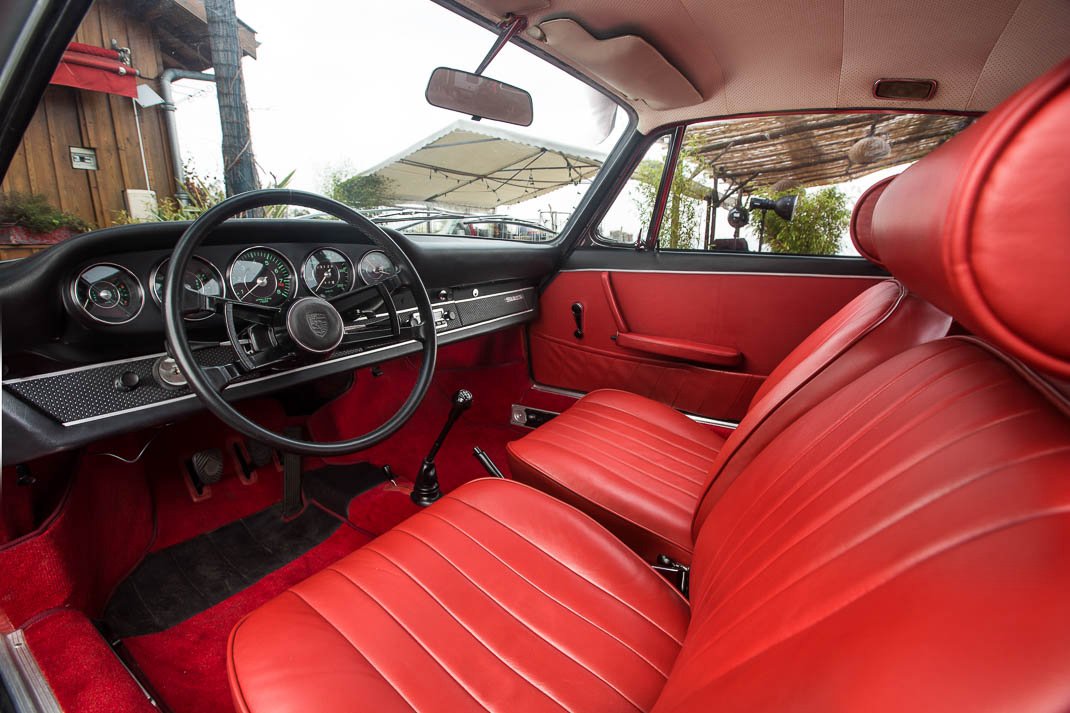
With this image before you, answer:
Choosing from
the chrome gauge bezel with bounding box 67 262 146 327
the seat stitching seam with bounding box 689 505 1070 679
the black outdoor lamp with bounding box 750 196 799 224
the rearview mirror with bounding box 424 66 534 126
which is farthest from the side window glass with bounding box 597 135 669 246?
the seat stitching seam with bounding box 689 505 1070 679

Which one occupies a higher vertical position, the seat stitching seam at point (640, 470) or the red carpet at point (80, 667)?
the seat stitching seam at point (640, 470)

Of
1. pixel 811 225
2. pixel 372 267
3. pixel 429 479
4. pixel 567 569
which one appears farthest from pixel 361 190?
pixel 811 225

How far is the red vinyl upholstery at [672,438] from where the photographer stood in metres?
1.00

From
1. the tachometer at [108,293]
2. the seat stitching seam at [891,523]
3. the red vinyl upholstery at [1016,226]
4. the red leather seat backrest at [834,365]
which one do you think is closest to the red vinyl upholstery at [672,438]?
the red leather seat backrest at [834,365]

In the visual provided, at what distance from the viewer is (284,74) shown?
5.18 feet

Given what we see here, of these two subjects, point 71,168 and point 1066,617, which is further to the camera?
point 71,168

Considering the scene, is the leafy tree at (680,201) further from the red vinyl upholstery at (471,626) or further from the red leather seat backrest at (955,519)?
the red leather seat backrest at (955,519)

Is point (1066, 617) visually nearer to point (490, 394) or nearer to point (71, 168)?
point (71, 168)

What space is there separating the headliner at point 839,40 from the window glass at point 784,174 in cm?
9

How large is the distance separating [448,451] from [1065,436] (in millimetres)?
2140

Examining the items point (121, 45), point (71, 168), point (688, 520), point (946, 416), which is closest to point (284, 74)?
point (121, 45)

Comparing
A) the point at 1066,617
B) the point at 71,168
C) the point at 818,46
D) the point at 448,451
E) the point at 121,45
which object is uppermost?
the point at 818,46

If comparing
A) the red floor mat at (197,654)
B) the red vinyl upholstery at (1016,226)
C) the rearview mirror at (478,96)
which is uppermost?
the rearview mirror at (478,96)

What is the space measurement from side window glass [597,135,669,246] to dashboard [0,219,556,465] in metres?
0.98
